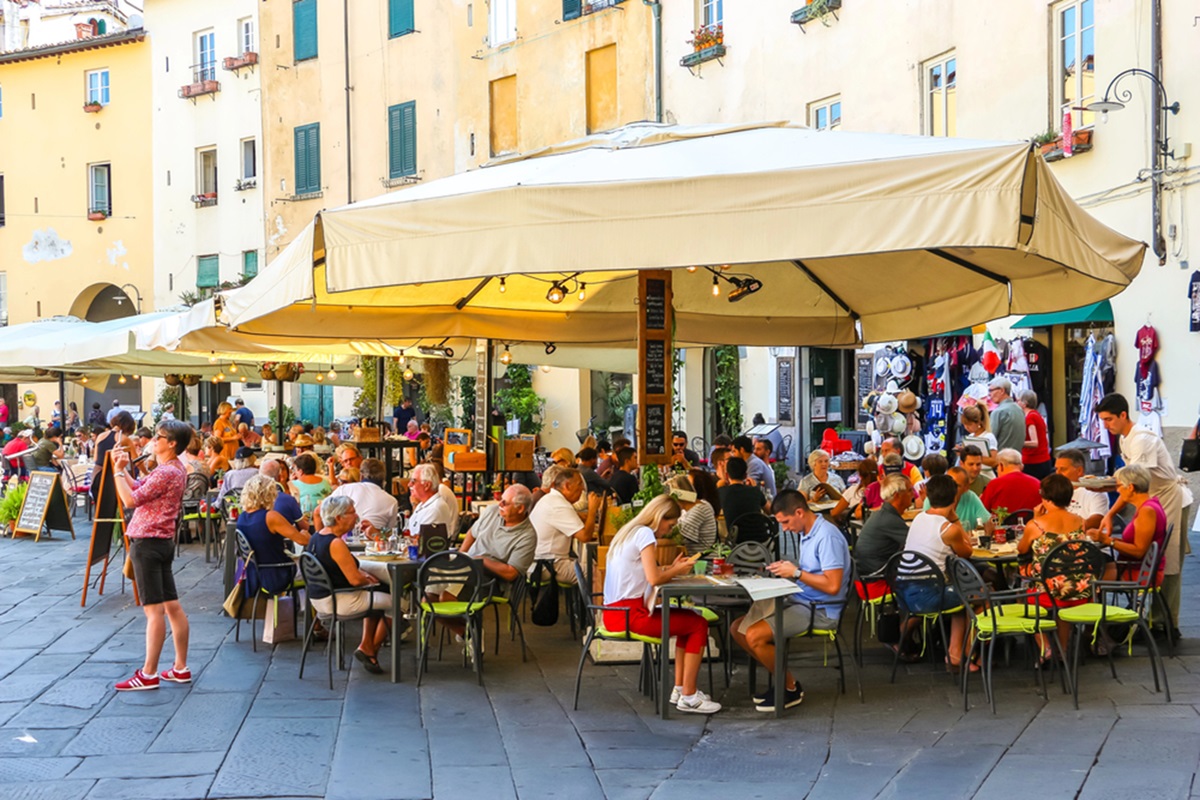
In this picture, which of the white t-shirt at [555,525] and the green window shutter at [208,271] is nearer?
the white t-shirt at [555,525]

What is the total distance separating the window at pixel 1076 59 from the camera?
45.4 feet

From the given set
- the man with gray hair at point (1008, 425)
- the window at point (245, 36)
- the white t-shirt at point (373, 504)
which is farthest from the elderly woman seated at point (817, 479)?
the window at point (245, 36)

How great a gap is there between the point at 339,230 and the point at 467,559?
7.56 feet

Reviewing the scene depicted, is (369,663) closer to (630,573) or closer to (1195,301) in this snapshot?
(630,573)

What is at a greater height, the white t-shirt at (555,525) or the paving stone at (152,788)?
the white t-shirt at (555,525)

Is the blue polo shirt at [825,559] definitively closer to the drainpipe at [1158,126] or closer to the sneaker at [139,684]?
the sneaker at [139,684]

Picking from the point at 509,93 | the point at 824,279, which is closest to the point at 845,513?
the point at 824,279

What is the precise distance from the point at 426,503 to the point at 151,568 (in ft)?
7.53

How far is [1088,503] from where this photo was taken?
27.9ft

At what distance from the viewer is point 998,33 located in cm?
1511

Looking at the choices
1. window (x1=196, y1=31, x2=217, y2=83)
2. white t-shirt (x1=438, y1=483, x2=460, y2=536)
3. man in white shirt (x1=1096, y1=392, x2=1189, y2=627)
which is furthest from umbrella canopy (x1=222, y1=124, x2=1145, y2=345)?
window (x1=196, y1=31, x2=217, y2=83)

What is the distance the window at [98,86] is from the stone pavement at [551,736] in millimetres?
28544

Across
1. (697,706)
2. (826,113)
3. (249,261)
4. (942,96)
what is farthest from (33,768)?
(249,261)

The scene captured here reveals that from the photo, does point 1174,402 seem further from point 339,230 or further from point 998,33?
point 339,230
